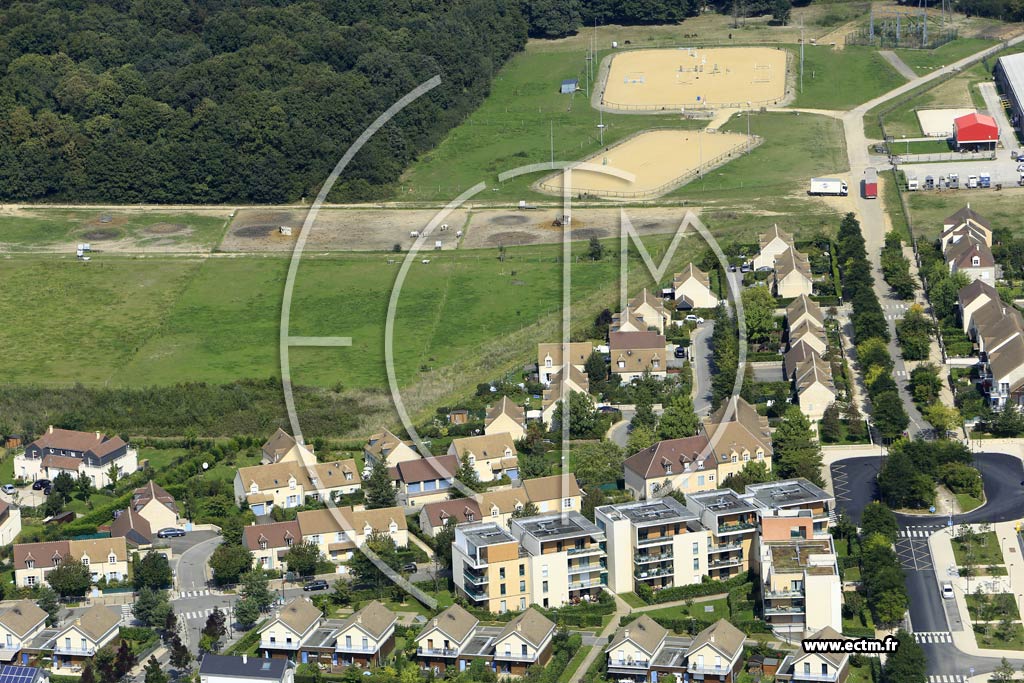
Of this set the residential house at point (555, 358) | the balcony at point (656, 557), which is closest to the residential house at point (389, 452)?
the residential house at point (555, 358)

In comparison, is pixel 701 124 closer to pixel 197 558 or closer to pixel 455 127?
pixel 455 127

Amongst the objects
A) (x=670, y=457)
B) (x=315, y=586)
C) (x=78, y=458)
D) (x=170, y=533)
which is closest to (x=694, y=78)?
(x=670, y=457)

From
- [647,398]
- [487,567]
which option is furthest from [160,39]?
[487,567]

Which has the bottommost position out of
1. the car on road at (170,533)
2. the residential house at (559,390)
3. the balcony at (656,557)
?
the residential house at (559,390)

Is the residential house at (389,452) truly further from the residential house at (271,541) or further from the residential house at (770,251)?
the residential house at (770,251)

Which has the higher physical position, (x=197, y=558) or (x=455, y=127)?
(x=197, y=558)

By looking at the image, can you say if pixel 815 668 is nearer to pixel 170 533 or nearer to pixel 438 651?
pixel 438 651
